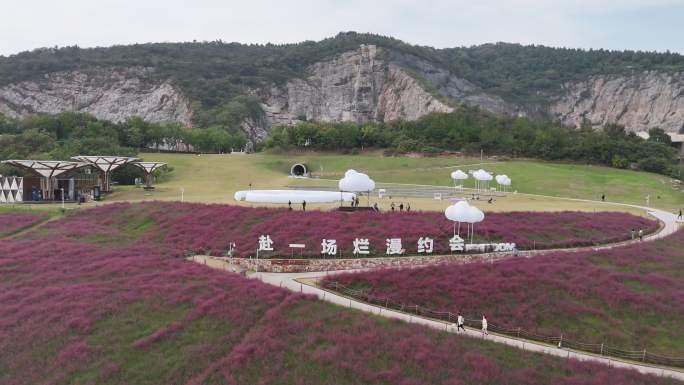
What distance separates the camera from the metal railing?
23859 mm

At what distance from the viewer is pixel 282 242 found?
1443 inches

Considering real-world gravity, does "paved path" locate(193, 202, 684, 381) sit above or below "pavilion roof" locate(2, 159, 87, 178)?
below

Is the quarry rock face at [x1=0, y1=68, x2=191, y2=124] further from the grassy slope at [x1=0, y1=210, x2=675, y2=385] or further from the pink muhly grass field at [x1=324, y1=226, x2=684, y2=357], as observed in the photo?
the pink muhly grass field at [x1=324, y1=226, x2=684, y2=357]

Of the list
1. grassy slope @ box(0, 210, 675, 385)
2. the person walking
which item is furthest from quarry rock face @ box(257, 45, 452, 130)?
the person walking

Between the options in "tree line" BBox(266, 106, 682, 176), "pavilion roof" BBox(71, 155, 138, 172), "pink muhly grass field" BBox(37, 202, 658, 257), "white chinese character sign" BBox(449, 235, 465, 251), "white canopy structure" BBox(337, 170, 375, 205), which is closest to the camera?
"white chinese character sign" BBox(449, 235, 465, 251)

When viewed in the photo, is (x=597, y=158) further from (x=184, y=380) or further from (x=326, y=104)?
(x=326, y=104)

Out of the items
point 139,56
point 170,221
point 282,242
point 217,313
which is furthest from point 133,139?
point 139,56

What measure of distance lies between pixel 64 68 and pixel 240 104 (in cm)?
5815

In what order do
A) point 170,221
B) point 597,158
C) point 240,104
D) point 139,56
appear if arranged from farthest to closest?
point 139,56
point 240,104
point 597,158
point 170,221

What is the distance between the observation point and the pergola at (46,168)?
178 ft

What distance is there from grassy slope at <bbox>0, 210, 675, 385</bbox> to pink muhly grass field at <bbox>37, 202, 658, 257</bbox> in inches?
325

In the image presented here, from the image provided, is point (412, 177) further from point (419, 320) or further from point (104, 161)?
point (419, 320)

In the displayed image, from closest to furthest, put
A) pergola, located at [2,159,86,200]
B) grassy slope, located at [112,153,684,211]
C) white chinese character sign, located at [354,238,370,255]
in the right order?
1. white chinese character sign, located at [354,238,370,255]
2. pergola, located at [2,159,86,200]
3. grassy slope, located at [112,153,684,211]

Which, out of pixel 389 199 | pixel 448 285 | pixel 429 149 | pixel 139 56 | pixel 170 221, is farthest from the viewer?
pixel 139 56
